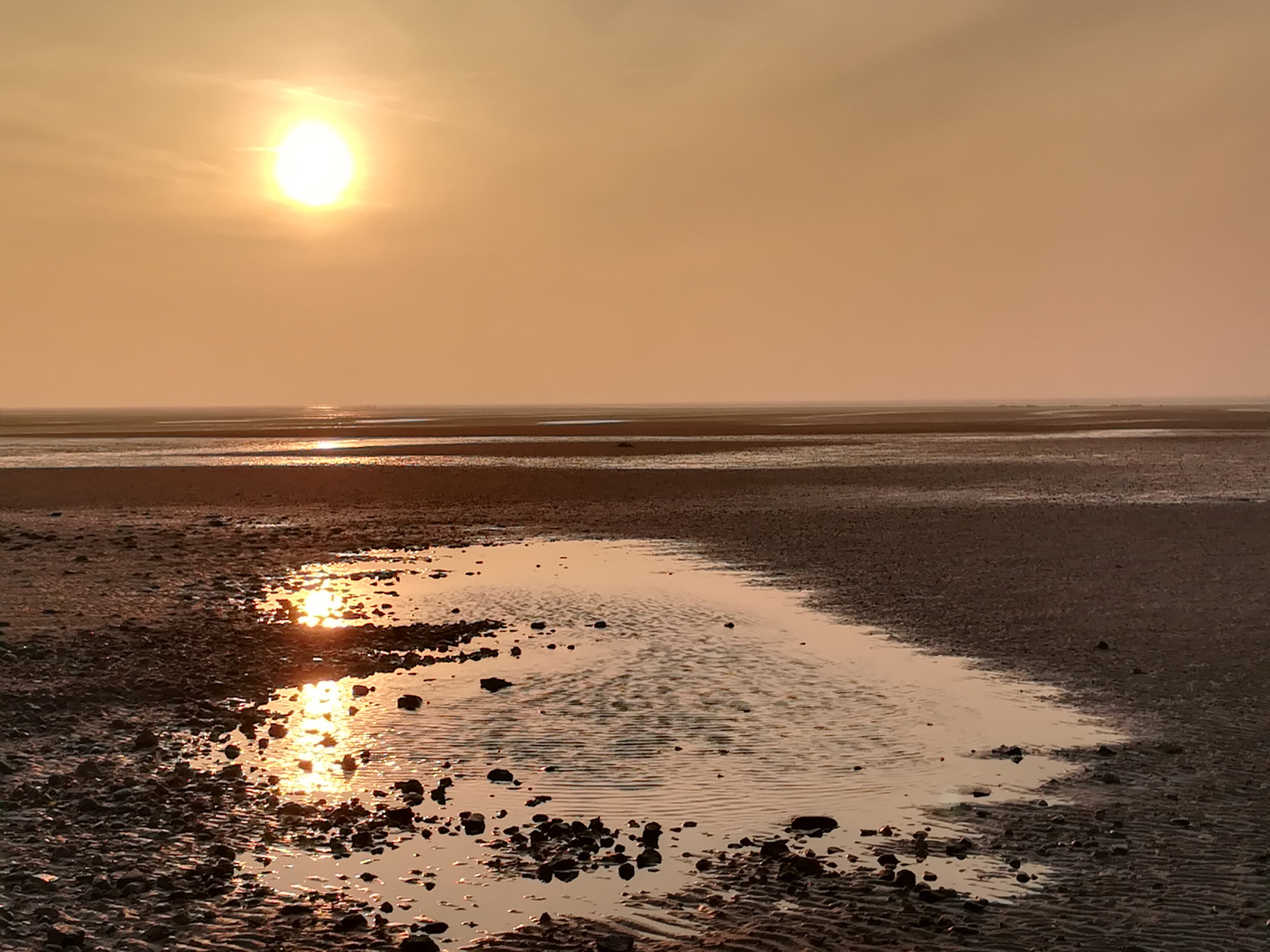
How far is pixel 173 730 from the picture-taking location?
14.0 meters

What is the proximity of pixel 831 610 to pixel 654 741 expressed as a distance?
9527 millimetres

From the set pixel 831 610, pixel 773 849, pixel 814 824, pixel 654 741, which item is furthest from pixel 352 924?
pixel 831 610

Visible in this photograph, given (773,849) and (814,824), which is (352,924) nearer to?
(773,849)

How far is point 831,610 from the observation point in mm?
22266

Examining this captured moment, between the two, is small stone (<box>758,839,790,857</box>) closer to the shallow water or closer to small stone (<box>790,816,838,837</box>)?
the shallow water

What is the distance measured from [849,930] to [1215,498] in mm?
36679

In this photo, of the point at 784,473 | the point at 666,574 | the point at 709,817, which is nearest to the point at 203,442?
the point at 784,473

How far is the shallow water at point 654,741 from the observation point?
948cm

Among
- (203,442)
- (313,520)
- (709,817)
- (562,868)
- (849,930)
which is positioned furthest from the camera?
(203,442)

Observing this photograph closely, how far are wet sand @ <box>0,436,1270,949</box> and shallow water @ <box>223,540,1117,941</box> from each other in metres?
0.59

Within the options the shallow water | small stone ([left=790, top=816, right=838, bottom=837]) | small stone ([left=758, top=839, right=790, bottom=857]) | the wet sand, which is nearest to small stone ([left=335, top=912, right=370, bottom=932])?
the wet sand

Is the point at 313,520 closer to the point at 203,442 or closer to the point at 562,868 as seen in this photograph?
the point at 562,868

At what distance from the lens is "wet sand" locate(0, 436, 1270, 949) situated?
8.66 metres

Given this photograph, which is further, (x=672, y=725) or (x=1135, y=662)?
(x=1135, y=662)
